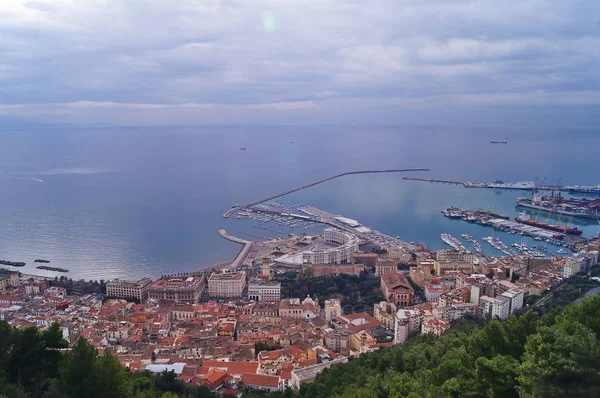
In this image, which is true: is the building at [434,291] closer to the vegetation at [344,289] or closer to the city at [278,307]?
the city at [278,307]

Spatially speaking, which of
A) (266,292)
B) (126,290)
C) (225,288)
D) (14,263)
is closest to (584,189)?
(266,292)

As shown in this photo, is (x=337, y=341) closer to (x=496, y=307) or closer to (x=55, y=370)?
(x=496, y=307)

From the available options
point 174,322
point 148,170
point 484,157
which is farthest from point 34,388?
point 484,157

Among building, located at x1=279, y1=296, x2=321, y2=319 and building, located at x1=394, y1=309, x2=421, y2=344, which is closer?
building, located at x1=394, y1=309, x2=421, y2=344

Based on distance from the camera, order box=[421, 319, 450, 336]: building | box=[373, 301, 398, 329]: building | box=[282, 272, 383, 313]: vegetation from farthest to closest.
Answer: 1. box=[282, 272, 383, 313]: vegetation
2. box=[373, 301, 398, 329]: building
3. box=[421, 319, 450, 336]: building

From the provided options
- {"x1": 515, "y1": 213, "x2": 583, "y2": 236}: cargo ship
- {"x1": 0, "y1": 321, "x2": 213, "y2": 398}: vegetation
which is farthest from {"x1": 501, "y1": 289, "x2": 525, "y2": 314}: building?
{"x1": 515, "y1": 213, "x2": 583, "y2": 236}: cargo ship

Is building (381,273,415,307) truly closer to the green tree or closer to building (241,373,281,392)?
building (241,373,281,392)
